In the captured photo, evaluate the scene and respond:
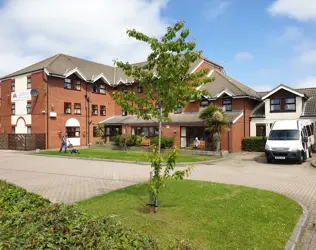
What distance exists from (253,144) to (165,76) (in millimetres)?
19305

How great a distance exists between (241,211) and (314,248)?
195 cm

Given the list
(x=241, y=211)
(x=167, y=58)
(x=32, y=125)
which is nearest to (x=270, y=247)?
(x=241, y=211)

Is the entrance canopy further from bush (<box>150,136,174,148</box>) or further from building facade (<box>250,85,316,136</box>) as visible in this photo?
building facade (<box>250,85,316,136</box>)

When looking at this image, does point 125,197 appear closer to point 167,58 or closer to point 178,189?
point 178,189

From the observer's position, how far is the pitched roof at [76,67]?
29686 mm

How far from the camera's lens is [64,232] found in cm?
286

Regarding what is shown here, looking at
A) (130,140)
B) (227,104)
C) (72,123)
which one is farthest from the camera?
(72,123)

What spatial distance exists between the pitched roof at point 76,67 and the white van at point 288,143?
1416 centimetres

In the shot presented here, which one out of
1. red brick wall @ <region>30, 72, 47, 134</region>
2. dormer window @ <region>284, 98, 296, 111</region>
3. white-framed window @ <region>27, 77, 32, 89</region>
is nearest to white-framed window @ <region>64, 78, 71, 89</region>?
A: red brick wall @ <region>30, 72, 47, 134</region>

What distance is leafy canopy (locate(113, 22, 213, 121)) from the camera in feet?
25.2

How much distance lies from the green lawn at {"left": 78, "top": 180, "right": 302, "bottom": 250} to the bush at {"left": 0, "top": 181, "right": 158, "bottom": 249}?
175 centimetres

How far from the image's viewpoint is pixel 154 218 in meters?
6.06

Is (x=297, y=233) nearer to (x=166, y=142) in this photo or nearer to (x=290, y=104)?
(x=166, y=142)

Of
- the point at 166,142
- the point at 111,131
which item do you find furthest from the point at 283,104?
the point at 111,131
